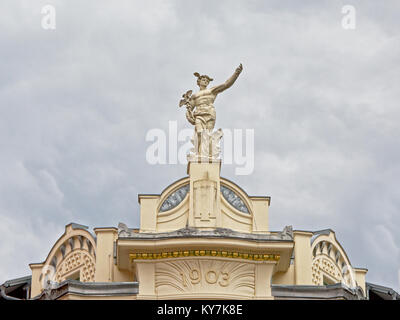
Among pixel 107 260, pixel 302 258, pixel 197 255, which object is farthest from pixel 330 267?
pixel 107 260

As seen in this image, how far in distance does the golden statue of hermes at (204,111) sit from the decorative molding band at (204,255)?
12.8 ft

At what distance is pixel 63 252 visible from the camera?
3328 cm

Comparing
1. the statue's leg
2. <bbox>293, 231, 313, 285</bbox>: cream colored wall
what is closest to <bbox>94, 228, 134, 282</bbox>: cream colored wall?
the statue's leg

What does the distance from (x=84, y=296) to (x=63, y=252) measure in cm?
474

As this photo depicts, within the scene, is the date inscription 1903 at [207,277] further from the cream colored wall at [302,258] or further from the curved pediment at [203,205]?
the cream colored wall at [302,258]

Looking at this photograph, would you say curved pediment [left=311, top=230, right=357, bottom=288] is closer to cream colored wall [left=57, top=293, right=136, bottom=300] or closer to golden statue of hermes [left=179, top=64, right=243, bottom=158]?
golden statue of hermes [left=179, top=64, right=243, bottom=158]

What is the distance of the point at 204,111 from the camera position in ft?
105

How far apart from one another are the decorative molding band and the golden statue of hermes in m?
3.91

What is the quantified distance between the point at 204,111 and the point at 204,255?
18.7 ft

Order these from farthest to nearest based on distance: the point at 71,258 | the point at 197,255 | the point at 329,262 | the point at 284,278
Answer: the point at 329,262 < the point at 71,258 < the point at 284,278 < the point at 197,255

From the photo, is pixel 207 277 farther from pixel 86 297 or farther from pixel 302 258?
pixel 302 258
